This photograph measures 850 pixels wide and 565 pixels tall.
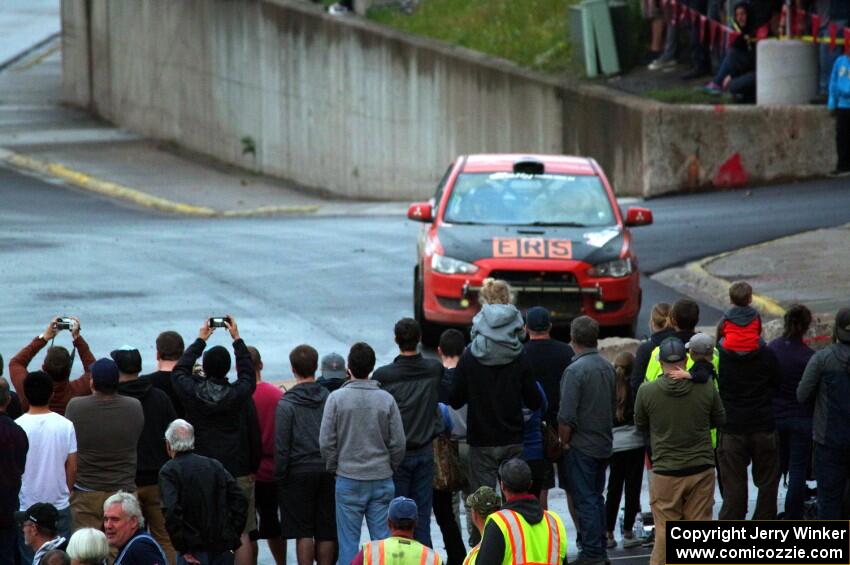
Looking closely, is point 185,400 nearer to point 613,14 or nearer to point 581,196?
point 581,196

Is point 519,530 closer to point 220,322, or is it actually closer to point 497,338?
point 497,338

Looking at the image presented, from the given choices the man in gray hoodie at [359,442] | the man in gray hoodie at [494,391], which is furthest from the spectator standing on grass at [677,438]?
the man in gray hoodie at [359,442]

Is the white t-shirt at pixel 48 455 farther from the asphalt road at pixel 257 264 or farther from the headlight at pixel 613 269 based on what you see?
the headlight at pixel 613 269

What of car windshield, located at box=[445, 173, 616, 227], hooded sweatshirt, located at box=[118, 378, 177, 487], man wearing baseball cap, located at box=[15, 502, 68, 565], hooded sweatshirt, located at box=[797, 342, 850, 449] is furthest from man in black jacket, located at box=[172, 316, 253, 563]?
car windshield, located at box=[445, 173, 616, 227]

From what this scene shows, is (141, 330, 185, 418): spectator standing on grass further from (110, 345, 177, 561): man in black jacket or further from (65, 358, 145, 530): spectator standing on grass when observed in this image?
(65, 358, 145, 530): spectator standing on grass

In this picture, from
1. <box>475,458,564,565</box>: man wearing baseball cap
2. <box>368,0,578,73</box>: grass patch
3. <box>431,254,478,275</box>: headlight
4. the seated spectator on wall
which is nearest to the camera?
<box>475,458,564,565</box>: man wearing baseball cap

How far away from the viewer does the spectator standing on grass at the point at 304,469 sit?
10258 mm

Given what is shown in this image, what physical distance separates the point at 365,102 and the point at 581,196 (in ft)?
46.8

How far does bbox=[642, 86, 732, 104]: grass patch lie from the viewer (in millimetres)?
26469

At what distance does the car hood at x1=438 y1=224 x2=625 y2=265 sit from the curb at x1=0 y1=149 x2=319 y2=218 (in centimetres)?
1202

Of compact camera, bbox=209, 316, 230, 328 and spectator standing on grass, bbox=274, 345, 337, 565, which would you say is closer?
spectator standing on grass, bbox=274, 345, 337, 565

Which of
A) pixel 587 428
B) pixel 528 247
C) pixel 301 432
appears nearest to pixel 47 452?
pixel 301 432

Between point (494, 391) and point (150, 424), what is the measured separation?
206 cm

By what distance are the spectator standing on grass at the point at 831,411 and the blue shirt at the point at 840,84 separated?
14373mm
